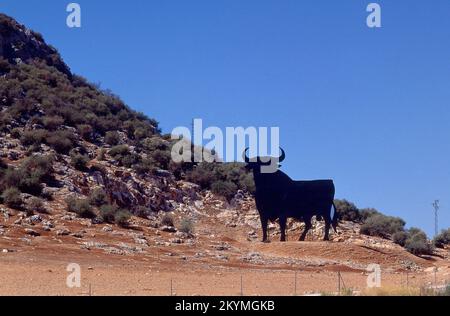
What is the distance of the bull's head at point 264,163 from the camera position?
36.2 meters

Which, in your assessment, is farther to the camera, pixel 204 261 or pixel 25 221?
pixel 25 221

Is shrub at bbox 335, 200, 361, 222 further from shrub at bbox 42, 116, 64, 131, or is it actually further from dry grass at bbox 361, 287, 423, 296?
dry grass at bbox 361, 287, 423, 296

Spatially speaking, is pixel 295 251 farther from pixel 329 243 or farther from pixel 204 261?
pixel 204 261

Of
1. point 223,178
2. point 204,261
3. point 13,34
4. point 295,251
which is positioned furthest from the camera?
point 13,34

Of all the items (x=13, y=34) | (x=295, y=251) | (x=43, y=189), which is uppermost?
(x=13, y=34)

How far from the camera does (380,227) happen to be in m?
44.9

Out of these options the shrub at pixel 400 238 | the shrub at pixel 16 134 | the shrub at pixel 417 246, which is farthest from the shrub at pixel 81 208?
the shrub at pixel 400 238

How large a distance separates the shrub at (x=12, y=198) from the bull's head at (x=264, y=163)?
36.2ft

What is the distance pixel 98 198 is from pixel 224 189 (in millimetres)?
12029

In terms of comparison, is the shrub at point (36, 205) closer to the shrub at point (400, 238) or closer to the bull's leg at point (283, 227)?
the bull's leg at point (283, 227)
